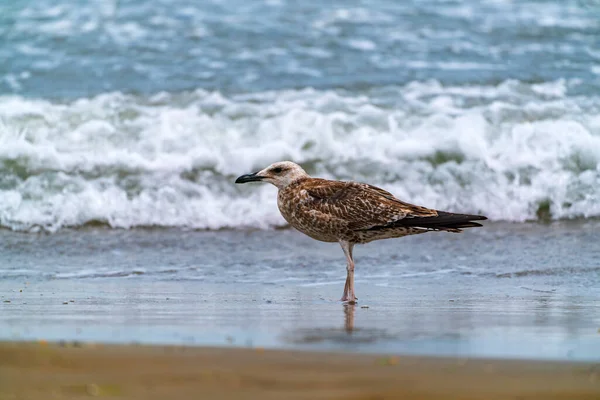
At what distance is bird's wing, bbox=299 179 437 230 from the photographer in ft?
21.0

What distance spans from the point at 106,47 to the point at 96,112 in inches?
100

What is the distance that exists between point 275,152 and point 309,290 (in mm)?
3621

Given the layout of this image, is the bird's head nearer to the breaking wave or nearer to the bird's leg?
the bird's leg

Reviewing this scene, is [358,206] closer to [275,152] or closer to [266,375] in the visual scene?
[266,375]

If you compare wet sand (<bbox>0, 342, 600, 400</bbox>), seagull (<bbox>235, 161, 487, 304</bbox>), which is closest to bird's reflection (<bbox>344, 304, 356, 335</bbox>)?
seagull (<bbox>235, 161, 487, 304</bbox>)

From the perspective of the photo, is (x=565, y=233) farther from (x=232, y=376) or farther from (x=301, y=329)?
(x=232, y=376)

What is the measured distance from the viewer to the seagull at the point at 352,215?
629cm

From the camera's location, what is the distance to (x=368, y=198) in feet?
21.4

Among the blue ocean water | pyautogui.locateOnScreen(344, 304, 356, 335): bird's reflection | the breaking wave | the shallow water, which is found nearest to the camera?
the shallow water

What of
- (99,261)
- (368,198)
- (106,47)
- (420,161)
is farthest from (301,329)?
(106,47)

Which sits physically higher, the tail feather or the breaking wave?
the tail feather

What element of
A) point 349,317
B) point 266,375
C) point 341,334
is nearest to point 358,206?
point 349,317

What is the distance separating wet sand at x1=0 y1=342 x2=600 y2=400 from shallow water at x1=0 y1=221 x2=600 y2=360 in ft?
0.85

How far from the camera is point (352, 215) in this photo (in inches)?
254
